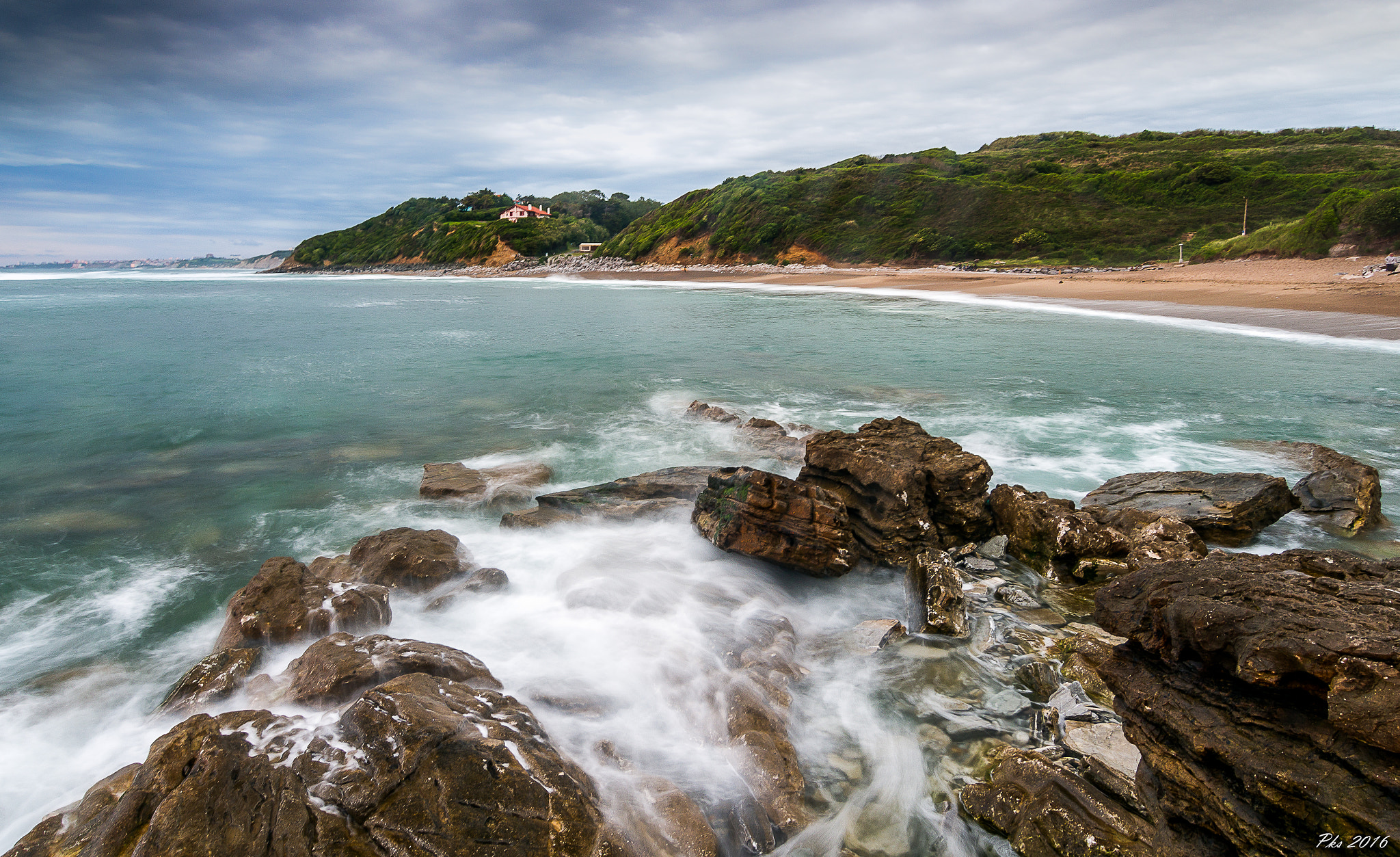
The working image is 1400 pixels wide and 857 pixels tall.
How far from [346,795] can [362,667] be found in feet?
3.84

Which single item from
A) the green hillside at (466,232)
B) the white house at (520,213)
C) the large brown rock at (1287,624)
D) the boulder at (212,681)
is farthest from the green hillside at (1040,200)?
the white house at (520,213)

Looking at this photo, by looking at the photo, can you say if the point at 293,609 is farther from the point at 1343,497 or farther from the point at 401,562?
the point at 1343,497

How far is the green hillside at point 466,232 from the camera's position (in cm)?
8950

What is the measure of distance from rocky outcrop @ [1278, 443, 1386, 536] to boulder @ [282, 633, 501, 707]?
25.8ft

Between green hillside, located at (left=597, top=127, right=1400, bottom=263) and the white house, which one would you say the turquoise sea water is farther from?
the white house

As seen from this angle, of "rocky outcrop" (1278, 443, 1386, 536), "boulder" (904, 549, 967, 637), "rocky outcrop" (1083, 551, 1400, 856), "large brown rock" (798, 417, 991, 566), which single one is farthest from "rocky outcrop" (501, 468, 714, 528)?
"rocky outcrop" (1278, 443, 1386, 536)

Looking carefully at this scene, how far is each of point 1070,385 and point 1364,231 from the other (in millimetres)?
23753

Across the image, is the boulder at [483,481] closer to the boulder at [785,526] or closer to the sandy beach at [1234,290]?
the boulder at [785,526]

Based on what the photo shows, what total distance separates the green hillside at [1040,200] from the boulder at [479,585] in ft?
122

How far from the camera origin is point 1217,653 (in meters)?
2.82

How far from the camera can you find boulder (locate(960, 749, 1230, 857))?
9.02 ft

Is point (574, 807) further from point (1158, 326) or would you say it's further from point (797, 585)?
point (1158, 326)

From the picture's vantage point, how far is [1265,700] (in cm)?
261

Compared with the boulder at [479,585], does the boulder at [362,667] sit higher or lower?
higher
